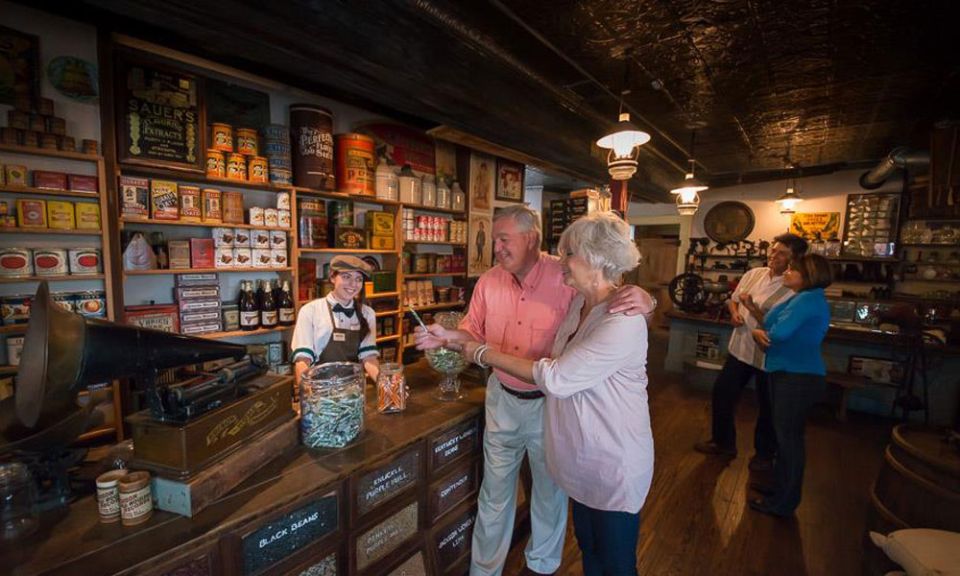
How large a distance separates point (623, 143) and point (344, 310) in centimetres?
203

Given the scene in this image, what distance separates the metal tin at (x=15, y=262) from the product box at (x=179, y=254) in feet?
1.76

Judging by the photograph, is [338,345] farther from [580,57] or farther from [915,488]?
[915,488]

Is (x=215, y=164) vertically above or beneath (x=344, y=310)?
above

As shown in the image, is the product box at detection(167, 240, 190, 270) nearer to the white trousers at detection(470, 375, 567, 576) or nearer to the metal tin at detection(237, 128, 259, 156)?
the metal tin at detection(237, 128, 259, 156)

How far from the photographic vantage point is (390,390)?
1.57m

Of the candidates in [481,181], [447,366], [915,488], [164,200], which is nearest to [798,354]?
[915,488]

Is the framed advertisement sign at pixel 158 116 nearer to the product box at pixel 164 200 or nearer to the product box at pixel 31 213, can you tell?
the product box at pixel 164 200

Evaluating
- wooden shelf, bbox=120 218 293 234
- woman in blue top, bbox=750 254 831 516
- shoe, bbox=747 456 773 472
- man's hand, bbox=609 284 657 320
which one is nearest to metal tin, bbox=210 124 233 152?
wooden shelf, bbox=120 218 293 234

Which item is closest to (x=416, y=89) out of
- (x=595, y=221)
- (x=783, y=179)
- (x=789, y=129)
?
(x=595, y=221)

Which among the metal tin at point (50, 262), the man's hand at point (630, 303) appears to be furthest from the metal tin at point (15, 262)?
the man's hand at point (630, 303)

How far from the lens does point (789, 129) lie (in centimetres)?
413

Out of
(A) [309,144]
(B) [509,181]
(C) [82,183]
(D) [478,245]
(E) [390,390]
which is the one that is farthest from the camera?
(B) [509,181]

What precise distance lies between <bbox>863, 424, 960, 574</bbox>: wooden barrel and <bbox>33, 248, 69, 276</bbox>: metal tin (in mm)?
3837

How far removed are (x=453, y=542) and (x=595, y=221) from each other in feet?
4.71
